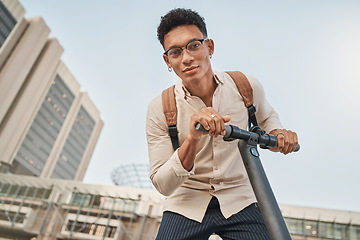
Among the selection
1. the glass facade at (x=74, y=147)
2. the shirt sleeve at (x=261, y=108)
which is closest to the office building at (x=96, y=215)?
the shirt sleeve at (x=261, y=108)

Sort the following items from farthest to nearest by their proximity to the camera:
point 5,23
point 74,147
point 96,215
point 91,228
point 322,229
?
1. point 74,147
2. point 5,23
3. point 96,215
4. point 91,228
5. point 322,229

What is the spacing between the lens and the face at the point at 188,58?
5.22 feet

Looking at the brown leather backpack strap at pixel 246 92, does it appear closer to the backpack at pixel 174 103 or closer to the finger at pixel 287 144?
the backpack at pixel 174 103

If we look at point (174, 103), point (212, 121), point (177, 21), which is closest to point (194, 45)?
point (177, 21)

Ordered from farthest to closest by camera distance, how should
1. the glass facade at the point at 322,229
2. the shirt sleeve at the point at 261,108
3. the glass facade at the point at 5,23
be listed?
the glass facade at the point at 5,23 → the glass facade at the point at 322,229 → the shirt sleeve at the point at 261,108

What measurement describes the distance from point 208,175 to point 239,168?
0.23 metres

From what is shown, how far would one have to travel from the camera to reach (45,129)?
7919cm

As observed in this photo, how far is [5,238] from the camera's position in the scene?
3228cm

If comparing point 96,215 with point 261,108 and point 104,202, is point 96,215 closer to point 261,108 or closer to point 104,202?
point 104,202

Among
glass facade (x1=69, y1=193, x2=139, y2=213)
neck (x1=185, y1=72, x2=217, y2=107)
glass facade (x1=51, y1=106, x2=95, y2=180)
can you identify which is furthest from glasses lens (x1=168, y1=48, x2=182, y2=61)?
glass facade (x1=51, y1=106, x2=95, y2=180)

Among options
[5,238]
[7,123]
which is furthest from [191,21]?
[7,123]

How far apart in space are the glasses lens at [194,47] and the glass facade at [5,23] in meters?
71.1

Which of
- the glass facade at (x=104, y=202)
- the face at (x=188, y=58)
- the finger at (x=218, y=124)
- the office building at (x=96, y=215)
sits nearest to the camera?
the finger at (x=218, y=124)

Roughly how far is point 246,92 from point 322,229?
93.4 feet
